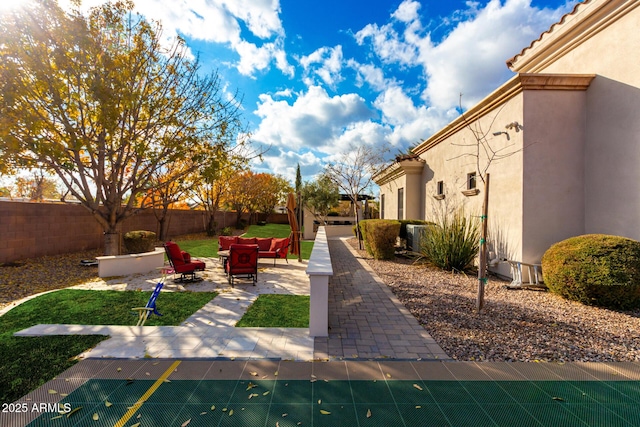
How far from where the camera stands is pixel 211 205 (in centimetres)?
2322

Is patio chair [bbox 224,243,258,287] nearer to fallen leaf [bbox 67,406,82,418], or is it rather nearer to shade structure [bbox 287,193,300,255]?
shade structure [bbox 287,193,300,255]

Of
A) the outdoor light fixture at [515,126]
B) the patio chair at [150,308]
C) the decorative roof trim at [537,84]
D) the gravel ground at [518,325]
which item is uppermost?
the decorative roof trim at [537,84]

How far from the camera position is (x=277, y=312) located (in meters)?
5.46

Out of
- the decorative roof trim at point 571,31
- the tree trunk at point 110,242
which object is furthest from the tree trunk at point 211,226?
the decorative roof trim at point 571,31

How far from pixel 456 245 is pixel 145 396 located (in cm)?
856

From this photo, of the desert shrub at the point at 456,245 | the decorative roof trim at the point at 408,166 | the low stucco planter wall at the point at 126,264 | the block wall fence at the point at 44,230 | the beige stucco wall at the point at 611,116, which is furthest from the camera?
the decorative roof trim at the point at 408,166

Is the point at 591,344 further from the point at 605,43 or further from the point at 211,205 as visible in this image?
the point at 211,205

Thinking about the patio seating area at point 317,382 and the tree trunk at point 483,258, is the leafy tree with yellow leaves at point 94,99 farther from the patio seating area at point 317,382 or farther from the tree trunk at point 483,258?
the tree trunk at point 483,258

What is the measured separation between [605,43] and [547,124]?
7.64 feet

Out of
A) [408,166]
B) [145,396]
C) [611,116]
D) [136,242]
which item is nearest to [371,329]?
[145,396]

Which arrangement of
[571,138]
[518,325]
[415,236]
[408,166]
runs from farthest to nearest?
[408,166], [415,236], [571,138], [518,325]

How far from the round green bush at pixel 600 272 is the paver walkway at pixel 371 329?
3642mm

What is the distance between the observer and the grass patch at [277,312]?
4848mm

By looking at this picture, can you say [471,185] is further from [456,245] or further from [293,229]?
[293,229]
